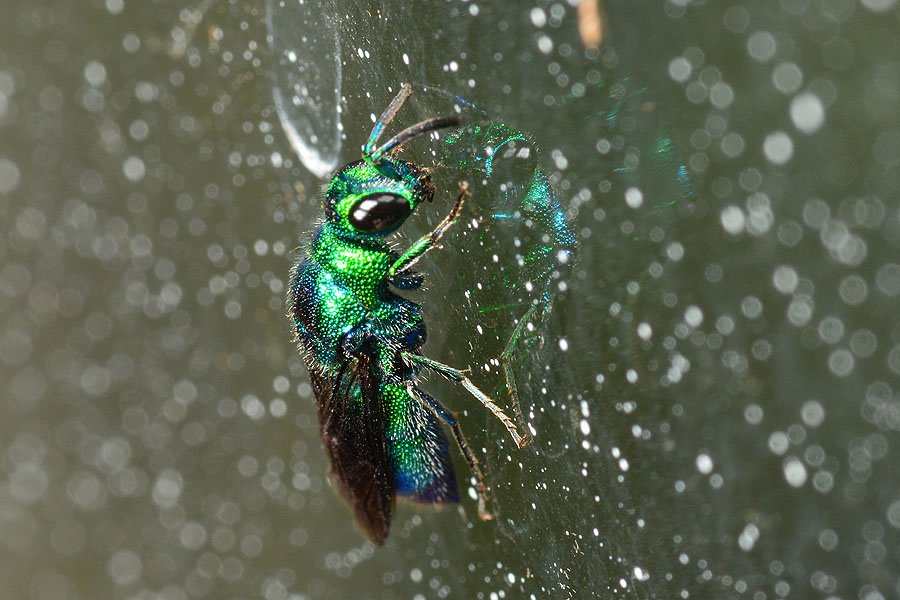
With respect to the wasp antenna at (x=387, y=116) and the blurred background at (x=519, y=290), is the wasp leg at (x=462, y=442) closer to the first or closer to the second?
the blurred background at (x=519, y=290)

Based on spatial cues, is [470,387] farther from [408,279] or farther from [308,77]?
[308,77]

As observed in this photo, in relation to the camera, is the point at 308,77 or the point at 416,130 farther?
the point at 308,77

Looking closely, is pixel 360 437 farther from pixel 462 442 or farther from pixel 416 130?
pixel 416 130

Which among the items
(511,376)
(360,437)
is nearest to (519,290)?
(511,376)

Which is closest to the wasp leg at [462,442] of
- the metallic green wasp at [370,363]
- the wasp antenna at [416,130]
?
the metallic green wasp at [370,363]

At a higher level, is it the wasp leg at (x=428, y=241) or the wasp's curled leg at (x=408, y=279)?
the wasp leg at (x=428, y=241)

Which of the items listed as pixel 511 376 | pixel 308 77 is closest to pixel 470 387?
pixel 511 376

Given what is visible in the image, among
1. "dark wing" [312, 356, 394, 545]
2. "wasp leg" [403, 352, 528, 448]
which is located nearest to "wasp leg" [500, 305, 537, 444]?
"wasp leg" [403, 352, 528, 448]

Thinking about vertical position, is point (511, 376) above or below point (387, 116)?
below

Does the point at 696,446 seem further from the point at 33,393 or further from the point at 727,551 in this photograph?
the point at 33,393
